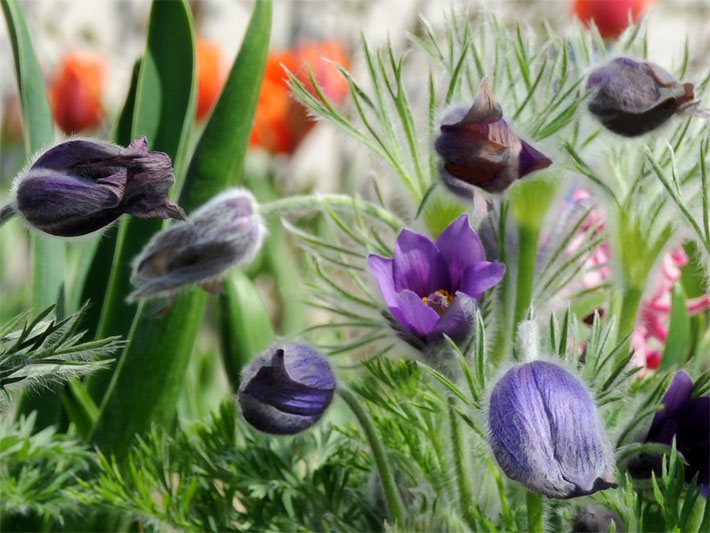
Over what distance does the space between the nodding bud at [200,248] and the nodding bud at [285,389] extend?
88mm

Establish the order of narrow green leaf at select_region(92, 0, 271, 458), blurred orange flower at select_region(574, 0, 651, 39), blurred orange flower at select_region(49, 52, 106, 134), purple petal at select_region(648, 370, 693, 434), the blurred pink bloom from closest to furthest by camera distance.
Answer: purple petal at select_region(648, 370, 693, 434) → narrow green leaf at select_region(92, 0, 271, 458) → the blurred pink bloom → blurred orange flower at select_region(574, 0, 651, 39) → blurred orange flower at select_region(49, 52, 106, 134)

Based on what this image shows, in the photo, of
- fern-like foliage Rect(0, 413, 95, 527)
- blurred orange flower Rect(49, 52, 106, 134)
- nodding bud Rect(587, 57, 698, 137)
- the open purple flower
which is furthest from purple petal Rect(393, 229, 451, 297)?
blurred orange flower Rect(49, 52, 106, 134)

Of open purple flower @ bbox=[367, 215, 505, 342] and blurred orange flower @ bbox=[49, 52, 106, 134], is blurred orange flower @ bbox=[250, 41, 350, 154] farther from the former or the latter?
open purple flower @ bbox=[367, 215, 505, 342]

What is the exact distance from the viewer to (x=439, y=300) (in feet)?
1.55

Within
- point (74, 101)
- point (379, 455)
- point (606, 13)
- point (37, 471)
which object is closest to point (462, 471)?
point (379, 455)

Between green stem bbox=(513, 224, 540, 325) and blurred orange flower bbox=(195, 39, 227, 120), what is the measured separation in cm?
99

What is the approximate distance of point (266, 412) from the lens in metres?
0.44

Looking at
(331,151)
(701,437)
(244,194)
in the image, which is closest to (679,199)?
(701,437)

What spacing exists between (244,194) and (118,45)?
2.09 metres

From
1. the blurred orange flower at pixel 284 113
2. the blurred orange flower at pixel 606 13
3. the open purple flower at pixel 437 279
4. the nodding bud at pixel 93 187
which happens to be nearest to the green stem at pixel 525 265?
the open purple flower at pixel 437 279

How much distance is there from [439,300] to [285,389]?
0.08m

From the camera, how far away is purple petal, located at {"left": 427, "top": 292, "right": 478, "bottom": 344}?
43cm

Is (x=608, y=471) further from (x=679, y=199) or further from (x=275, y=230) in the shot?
(x=275, y=230)

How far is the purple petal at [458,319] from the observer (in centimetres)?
43
